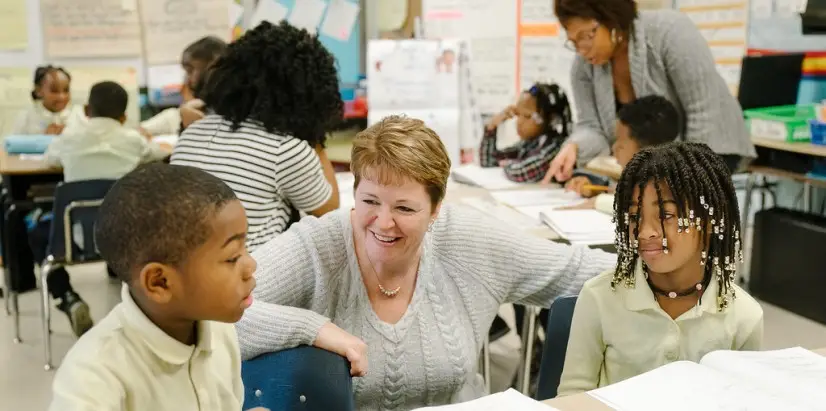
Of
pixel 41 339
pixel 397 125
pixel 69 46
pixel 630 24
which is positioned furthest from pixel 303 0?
pixel 397 125

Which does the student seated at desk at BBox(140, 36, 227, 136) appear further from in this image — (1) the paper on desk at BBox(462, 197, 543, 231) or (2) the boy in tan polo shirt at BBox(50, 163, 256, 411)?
(2) the boy in tan polo shirt at BBox(50, 163, 256, 411)

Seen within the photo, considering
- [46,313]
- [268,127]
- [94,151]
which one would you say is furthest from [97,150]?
[268,127]

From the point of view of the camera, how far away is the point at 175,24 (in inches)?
209

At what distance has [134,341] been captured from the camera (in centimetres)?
111

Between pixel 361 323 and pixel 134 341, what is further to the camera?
pixel 361 323

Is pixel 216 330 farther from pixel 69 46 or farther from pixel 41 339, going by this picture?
pixel 69 46

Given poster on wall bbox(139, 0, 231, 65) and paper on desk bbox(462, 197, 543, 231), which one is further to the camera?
poster on wall bbox(139, 0, 231, 65)

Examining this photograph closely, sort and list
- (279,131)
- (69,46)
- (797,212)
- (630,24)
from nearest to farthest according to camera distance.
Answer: (279,131), (630,24), (797,212), (69,46)

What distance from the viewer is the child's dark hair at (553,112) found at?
3.54 meters

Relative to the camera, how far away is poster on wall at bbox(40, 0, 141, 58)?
512 cm

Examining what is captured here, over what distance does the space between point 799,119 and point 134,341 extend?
143 inches

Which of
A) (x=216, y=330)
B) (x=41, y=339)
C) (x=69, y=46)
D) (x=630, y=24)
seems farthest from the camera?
(x=69, y=46)

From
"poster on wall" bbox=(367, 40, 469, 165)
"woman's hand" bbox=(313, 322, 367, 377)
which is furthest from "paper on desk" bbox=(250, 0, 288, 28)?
"woman's hand" bbox=(313, 322, 367, 377)

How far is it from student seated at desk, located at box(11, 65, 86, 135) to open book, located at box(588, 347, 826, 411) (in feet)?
13.4
